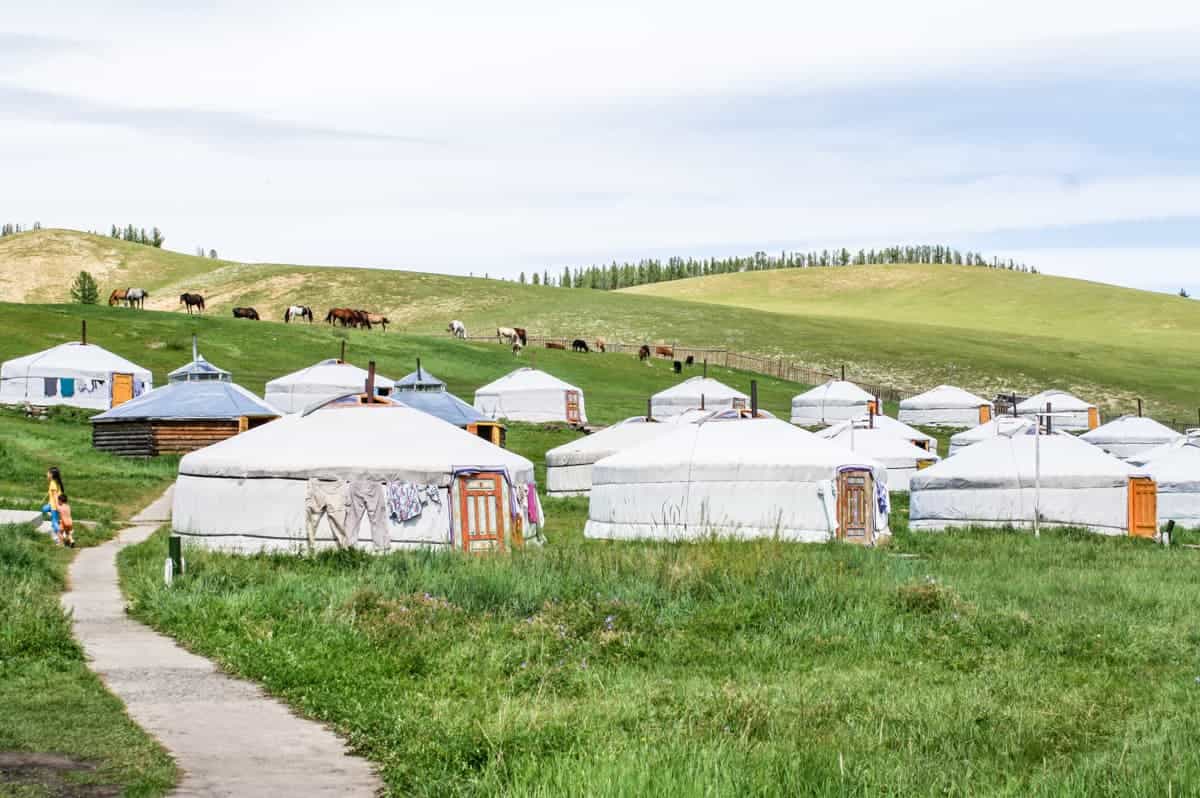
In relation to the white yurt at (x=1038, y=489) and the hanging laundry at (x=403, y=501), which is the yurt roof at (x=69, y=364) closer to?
the white yurt at (x=1038, y=489)

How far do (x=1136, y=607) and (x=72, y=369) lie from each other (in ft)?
134

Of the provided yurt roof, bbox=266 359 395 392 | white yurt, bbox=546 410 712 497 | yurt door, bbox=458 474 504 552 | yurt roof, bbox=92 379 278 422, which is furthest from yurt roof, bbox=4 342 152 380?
yurt door, bbox=458 474 504 552

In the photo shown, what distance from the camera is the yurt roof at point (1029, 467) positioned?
31547 millimetres

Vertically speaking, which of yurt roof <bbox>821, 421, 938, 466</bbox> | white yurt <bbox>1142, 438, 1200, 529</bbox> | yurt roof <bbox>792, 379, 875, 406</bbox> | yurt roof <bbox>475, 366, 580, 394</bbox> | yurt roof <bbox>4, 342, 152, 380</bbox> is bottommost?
white yurt <bbox>1142, 438, 1200, 529</bbox>

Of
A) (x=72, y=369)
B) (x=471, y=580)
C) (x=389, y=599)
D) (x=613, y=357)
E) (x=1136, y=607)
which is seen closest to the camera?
(x=389, y=599)

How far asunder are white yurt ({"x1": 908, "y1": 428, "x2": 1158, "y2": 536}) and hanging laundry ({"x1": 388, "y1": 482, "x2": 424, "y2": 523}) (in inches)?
499

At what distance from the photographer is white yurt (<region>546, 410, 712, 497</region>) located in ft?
124

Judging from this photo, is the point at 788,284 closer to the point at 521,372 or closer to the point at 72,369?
the point at 521,372

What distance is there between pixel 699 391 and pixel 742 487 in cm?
2695

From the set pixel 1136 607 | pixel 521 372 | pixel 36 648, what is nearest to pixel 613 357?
pixel 521 372

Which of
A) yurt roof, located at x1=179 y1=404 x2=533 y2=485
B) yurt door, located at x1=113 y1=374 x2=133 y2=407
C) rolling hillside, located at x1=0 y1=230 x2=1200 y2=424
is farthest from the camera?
rolling hillside, located at x1=0 y1=230 x2=1200 y2=424

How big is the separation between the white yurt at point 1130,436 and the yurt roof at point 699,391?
1213 cm

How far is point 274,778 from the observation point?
360 inches

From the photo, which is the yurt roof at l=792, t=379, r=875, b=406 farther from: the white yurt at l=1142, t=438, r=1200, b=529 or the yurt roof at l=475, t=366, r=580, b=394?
the white yurt at l=1142, t=438, r=1200, b=529
